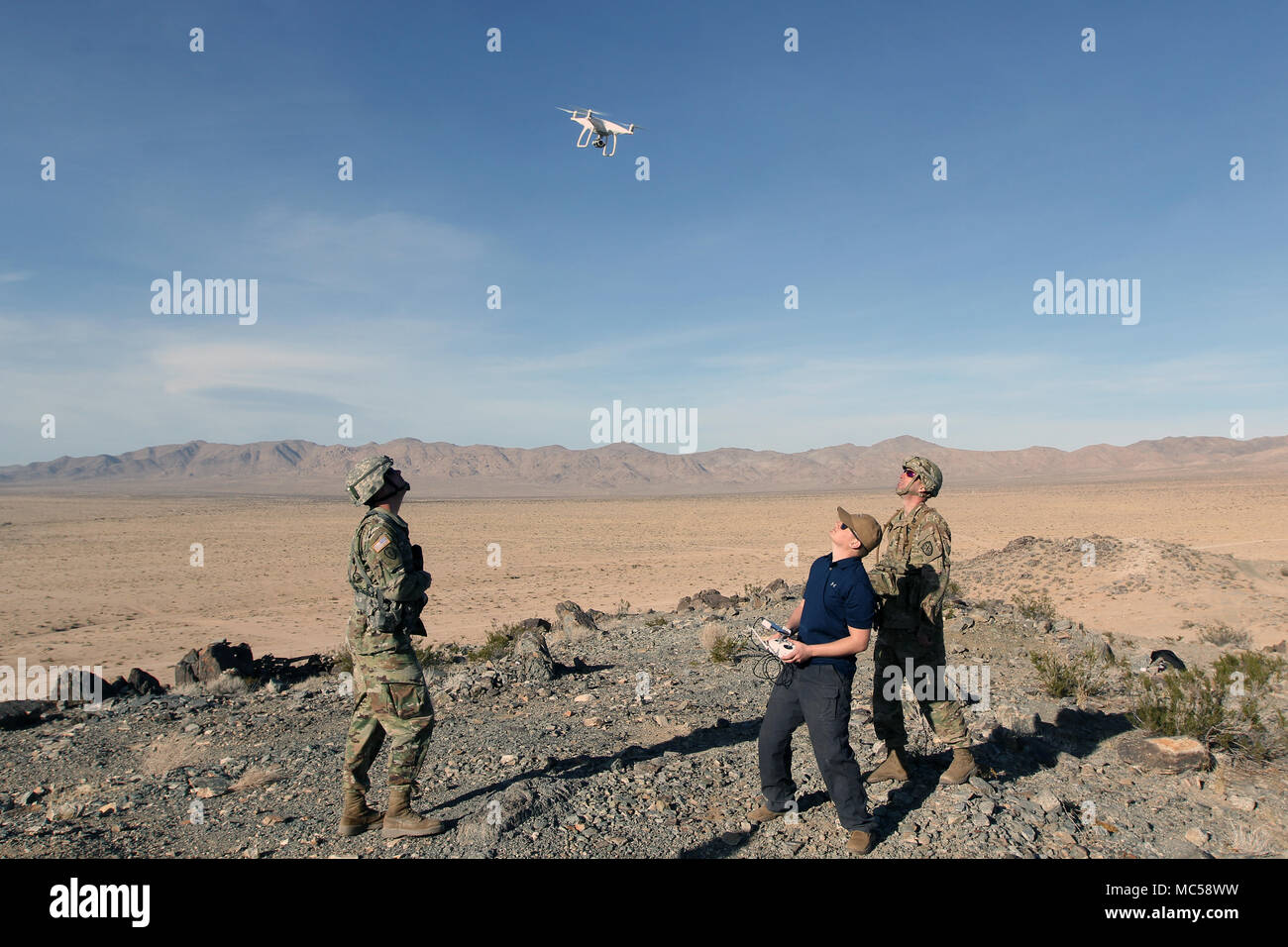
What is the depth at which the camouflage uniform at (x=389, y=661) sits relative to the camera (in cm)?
422

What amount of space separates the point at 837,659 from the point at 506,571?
77.1 ft

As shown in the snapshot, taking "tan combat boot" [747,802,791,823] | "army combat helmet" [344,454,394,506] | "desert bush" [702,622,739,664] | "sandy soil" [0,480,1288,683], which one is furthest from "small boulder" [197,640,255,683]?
"tan combat boot" [747,802,791,823]

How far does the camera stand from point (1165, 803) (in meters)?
4.69

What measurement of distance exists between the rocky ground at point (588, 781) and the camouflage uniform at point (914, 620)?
1.47 ft

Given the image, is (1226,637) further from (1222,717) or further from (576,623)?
(576,623)

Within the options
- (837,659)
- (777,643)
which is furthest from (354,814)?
(837,659)

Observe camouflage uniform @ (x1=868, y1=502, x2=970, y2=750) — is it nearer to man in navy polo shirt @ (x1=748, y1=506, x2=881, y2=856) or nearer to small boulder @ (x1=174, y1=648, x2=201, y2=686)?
man in navy polo shirt @ (x1=748, y1=506, x2=881, y2=856)

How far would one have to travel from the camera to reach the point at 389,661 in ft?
13.9

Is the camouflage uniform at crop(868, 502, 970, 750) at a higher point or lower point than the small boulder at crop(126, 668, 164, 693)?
higher

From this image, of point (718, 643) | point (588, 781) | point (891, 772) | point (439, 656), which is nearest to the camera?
point (891, 772)

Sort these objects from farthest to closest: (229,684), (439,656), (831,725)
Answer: (439,656)
(229,684)
(831,725)

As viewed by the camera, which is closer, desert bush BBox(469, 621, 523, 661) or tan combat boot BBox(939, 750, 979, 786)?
tan combat boot BBox(939, 750, 979, 786)

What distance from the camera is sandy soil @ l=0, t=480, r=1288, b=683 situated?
14945mm

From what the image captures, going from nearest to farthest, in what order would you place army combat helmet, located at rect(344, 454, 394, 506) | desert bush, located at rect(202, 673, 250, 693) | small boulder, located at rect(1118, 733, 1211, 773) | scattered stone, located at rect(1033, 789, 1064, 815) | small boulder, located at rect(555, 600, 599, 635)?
army combat helmet, located at rect(344, 454, 394, 506) < scattered stone, located at rect(1033, 789, 1064, 815) < small boulder, located at rect(1118, 733, 1211, 773) < desert bush, located at rect(202, 673, 250, 693) < small boulder, located at rect(555, 600, 599, 635)
